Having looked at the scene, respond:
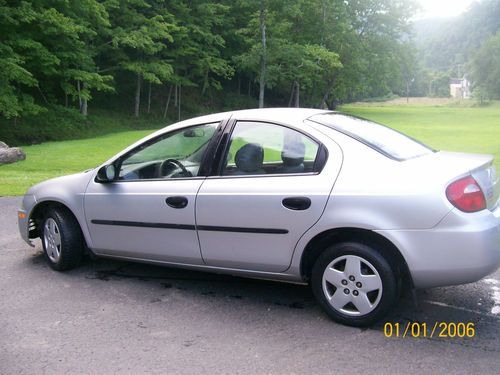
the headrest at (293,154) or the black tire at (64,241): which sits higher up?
the headrest at (293,154)

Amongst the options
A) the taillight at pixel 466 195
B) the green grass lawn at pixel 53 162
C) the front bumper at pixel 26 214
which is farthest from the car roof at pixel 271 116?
the green grass lawn at pixel 53 162

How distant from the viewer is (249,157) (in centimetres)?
408

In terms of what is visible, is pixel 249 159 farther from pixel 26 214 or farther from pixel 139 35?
pixel 139 35

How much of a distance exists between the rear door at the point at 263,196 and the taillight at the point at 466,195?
79cm

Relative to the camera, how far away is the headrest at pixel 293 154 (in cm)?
389

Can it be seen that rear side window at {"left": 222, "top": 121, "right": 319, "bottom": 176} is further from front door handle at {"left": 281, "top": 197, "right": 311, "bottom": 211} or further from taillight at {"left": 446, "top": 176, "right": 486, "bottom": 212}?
taillight at {"left": 446, "top": 176, "right": 486, "bottom": 212}

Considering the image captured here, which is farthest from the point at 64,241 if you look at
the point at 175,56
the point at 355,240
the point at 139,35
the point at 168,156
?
the point at 175,56

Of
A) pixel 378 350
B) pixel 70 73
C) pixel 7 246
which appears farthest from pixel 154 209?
pixel 70 73

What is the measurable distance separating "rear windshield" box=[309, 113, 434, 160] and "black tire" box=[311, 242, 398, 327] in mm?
749

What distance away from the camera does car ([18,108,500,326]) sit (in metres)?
3.37

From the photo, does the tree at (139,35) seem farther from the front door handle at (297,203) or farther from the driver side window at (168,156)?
the front door handle at (297,203)

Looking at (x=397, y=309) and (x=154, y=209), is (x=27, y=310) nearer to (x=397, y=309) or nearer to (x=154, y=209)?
(x=154, y=209)

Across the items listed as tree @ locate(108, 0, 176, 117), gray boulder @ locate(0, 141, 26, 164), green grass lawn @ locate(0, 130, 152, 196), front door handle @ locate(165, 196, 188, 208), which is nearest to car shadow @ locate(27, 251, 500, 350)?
front door handle @ locate(165, 196, 188, 208)

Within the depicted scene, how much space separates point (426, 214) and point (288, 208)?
0.94m
